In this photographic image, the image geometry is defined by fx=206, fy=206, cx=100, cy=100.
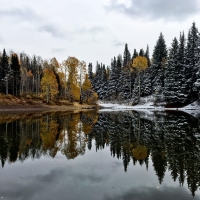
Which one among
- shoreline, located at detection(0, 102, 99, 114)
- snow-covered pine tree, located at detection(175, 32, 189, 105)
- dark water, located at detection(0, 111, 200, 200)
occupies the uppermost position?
snow-covered pine tree, located at detection(175, 32, 189, 105)

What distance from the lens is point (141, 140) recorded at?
40.0 feet

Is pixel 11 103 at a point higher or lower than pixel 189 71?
lower

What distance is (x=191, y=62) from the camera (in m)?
47.7

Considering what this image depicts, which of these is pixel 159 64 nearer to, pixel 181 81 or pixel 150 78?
pixel 150 78

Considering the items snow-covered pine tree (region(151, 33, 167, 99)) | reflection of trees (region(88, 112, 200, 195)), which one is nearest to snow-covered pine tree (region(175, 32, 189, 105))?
snow-covered pine tree (region(151, 33, 167, 99))

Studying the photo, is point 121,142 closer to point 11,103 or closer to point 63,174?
point 63,174

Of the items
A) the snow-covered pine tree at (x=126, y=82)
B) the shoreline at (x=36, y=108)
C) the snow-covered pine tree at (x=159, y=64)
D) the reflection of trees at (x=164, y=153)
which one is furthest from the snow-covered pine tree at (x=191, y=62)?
the reflection of trees at (x=164, y=153)

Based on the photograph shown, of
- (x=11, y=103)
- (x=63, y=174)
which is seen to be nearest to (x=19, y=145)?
(x=63, y=174)

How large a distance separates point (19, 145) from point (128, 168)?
6.61m

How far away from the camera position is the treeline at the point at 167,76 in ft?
150

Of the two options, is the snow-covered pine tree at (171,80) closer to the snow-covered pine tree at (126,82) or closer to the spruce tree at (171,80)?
the spruce tree at (171,80)

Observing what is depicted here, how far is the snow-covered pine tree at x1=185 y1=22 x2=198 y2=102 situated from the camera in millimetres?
45938

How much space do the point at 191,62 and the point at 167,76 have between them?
6.17 meters

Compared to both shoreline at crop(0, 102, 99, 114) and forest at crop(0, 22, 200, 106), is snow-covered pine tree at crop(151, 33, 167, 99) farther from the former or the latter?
shoreline at crop(0, 102, 99, 114)
